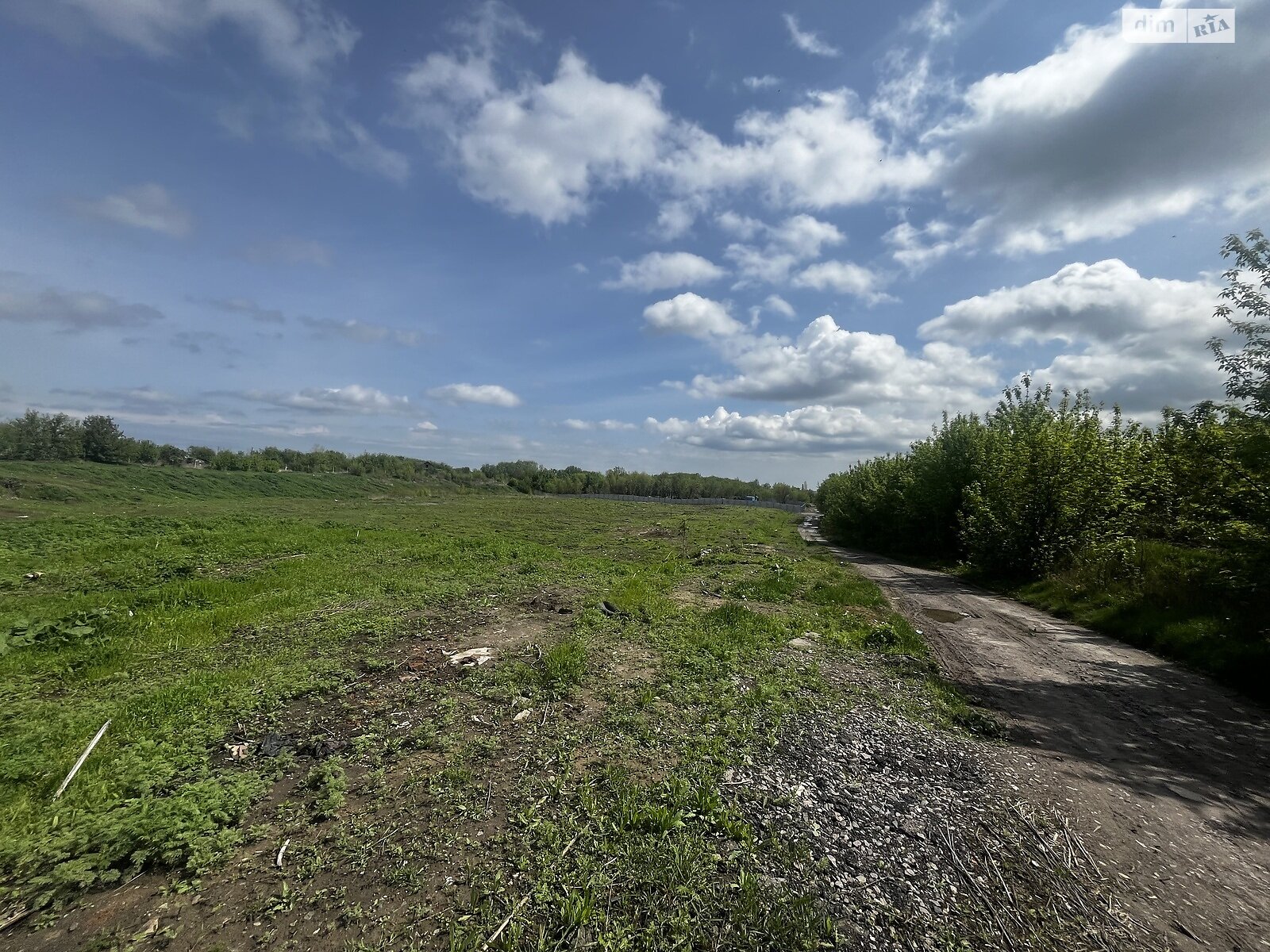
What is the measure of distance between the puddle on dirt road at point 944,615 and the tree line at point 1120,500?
3721mm

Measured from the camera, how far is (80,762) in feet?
15.7

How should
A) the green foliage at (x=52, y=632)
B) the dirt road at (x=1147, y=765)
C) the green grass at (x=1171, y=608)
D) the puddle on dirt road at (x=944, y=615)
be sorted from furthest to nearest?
the puddle on dirt road at (x=944, y=615) < the green grass at (x=1171, y=608) < the green foliage at (x=52, y=632) < the dirt road at (x=1147, y=765)

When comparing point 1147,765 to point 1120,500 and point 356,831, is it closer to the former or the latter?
point 356,831

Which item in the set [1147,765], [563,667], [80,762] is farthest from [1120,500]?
[80,762]

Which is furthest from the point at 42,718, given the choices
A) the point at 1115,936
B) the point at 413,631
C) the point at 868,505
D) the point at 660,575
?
the point at 868,505

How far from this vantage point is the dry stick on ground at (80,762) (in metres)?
4.50

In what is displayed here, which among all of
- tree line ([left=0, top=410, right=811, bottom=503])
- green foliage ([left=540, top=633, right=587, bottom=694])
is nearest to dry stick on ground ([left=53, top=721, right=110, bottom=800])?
green foliage ([left=540, top=633, right=587, bottom=694])

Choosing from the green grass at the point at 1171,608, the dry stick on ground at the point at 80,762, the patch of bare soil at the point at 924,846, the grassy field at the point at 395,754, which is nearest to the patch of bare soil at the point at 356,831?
the grassy field at the point at 395,754

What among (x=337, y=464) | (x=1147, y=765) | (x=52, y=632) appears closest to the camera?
(x=1147, y=765)

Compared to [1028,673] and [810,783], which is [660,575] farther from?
[810,783]

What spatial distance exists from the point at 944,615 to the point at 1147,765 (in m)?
7.85

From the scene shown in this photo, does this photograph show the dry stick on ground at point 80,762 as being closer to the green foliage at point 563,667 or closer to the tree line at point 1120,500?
the green foliage at point 563,667

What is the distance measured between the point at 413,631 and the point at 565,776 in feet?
18.7

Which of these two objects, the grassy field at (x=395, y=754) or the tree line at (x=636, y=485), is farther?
the tree line at (x=636, y=485)
